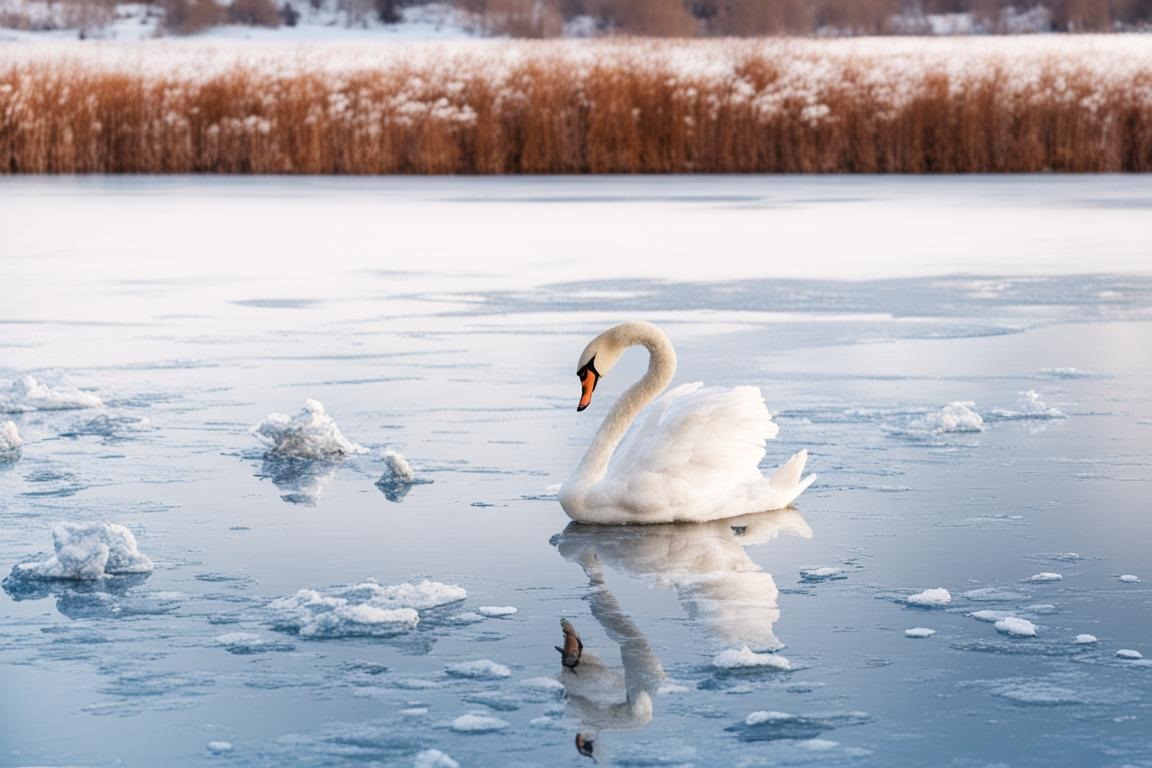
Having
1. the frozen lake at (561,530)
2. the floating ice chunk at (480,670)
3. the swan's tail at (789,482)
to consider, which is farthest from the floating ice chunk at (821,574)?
the floating ice chunk at (480,670)

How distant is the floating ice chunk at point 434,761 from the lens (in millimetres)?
2900

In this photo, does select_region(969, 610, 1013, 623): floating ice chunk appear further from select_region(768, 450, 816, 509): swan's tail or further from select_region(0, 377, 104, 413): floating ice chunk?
select_region(0, 377, 104, 413): floating ice chunk

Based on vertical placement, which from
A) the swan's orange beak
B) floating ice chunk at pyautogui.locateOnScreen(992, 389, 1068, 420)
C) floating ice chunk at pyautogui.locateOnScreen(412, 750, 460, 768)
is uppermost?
the swan's orange beak

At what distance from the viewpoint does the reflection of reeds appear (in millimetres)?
19859

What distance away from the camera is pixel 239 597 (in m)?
3.95

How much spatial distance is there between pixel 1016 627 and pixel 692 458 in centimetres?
122

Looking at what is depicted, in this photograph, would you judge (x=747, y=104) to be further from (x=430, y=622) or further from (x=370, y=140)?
(x=430, y=622)

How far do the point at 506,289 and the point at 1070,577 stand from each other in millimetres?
6622

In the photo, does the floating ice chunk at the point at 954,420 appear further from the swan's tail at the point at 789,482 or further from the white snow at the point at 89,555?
the white snow at the point at 89,555

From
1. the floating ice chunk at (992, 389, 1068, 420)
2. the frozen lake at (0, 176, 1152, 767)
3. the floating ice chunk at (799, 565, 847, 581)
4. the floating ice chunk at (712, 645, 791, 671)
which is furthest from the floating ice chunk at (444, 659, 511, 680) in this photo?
the floating ice chunk at (992, 389, 1068, 420)

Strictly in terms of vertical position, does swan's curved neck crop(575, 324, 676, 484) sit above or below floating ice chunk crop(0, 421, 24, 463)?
above

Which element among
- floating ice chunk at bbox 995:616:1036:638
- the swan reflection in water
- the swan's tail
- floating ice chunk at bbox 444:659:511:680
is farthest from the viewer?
the swan's tail

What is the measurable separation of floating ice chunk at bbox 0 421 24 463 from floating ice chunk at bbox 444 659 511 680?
2.57m

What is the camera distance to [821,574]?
418 cm
